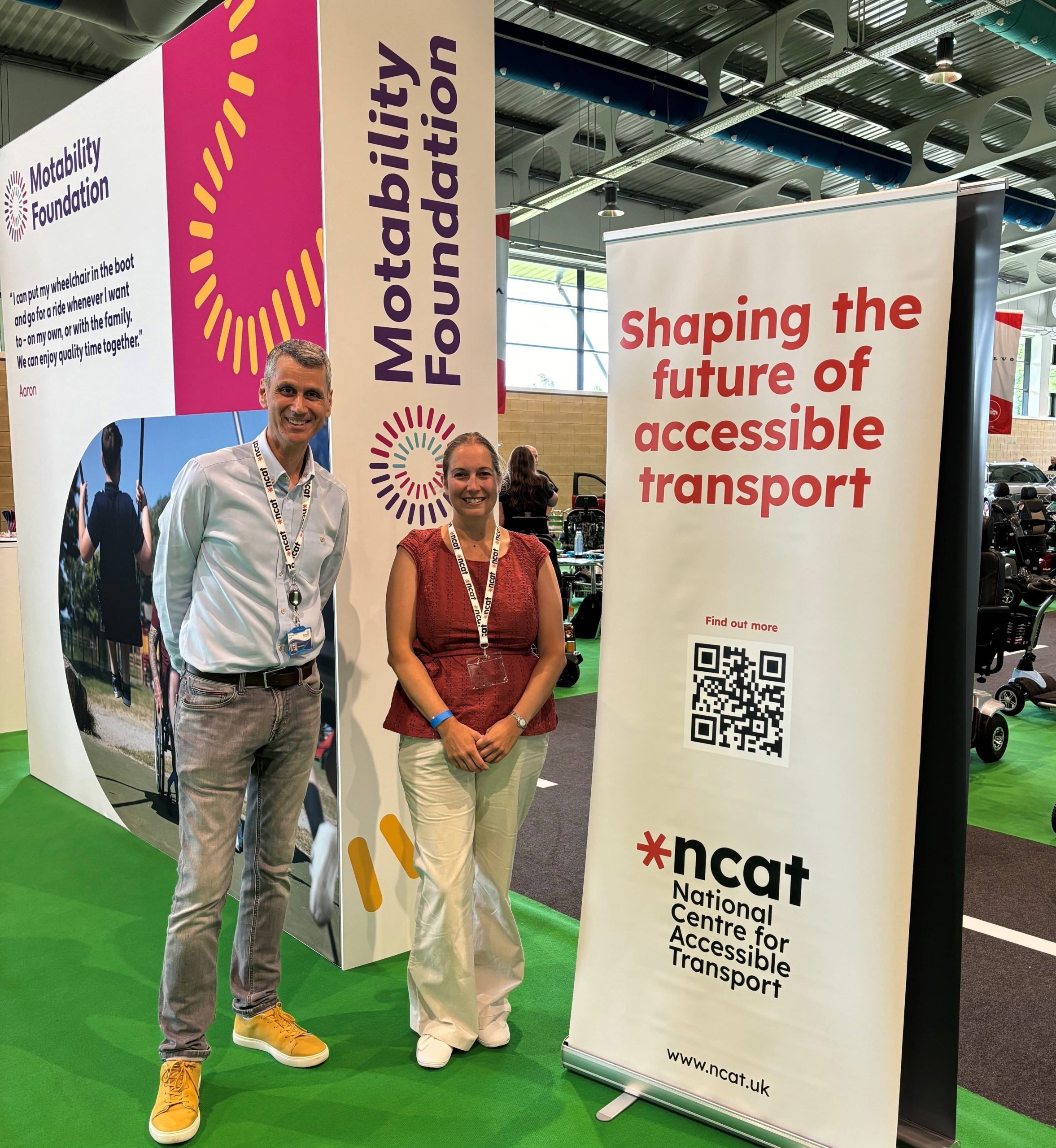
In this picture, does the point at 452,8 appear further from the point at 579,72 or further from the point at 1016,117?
the point at 1016,117

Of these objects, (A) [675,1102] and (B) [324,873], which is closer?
(A) [675,1102]

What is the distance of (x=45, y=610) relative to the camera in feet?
15.4

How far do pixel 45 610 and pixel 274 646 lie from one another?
303 cm

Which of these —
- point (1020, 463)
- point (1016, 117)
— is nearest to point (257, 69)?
point (1016, 117)

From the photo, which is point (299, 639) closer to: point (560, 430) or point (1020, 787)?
point (1020, 787)

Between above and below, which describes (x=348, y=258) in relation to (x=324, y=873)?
above

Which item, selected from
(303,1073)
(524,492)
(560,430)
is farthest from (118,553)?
(560,430)

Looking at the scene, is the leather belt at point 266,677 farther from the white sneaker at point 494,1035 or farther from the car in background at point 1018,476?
the car in background at point 1018,476

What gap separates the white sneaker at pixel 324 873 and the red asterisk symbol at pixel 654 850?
3.47 feet

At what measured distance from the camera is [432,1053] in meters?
2.38

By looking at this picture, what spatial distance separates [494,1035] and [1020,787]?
3.29m

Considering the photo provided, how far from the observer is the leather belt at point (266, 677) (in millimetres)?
2180

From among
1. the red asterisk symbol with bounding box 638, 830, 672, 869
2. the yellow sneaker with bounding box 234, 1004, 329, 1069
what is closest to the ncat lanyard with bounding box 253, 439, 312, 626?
the red asterisk symbol with bounding box 638, 830, 672, 869

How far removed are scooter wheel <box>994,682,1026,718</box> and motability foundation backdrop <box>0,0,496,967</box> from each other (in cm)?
407
